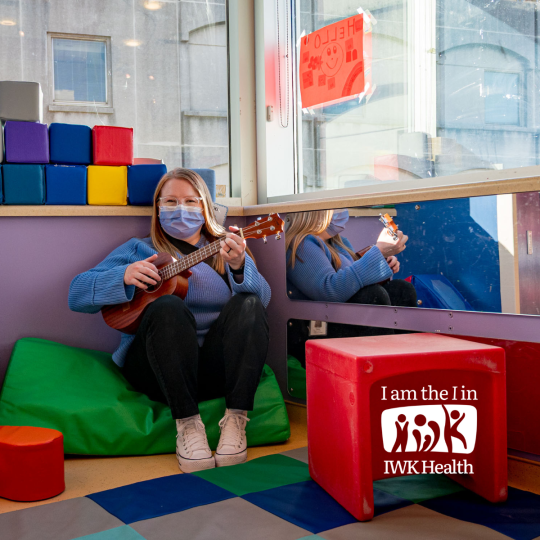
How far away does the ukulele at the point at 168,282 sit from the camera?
1.74m

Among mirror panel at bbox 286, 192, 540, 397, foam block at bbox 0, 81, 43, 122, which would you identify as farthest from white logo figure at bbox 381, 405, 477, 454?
foam block at bbox 0, 81, 43, 122

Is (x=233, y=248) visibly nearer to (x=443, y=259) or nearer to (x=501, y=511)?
(x=443, y=259)

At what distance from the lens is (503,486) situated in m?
1.31

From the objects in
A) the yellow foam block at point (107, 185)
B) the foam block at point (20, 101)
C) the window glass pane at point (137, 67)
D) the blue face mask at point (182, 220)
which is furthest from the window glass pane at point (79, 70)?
the blue face mask at point (182, 220)

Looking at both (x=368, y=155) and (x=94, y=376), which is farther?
(x=368, y=155)

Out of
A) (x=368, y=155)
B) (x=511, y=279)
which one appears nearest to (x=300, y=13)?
(x=368, y=155)

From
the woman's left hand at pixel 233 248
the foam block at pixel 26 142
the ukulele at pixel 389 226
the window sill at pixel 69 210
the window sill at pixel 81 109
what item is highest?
the window sill at pixel 81 109

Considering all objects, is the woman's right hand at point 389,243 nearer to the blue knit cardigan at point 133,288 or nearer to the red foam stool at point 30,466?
the blue knit cardigan at point 133,288

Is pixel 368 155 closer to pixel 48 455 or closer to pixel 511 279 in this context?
pixel 511 279

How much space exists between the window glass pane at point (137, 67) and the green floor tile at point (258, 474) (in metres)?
1.24

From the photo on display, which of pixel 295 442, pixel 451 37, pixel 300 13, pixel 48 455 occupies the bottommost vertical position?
pixel 295 442

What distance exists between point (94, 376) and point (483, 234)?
1252mm

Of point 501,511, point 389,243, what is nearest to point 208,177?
point 389,243

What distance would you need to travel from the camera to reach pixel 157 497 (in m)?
1.39
